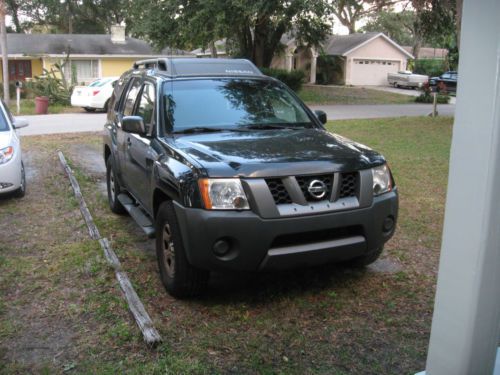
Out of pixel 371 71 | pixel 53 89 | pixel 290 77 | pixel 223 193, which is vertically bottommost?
pixel 53 89

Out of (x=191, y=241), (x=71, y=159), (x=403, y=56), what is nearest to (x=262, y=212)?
(x=191, y=241)

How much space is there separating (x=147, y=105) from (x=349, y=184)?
2.51m

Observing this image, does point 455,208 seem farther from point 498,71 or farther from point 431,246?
point 431,246

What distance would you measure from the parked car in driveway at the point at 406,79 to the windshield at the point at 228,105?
3869 centimetres

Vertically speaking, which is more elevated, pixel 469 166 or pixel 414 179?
pixel 469 166

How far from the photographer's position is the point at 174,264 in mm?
4336

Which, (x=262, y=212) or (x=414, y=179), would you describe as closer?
(x=262, y=212)

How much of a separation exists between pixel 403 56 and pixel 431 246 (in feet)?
155

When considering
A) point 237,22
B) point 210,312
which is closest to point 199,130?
point 210,312

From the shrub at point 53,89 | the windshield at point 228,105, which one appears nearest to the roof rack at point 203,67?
the windshield at point 228,105

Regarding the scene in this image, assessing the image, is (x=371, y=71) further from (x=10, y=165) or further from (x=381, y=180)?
(x=381, y=180)

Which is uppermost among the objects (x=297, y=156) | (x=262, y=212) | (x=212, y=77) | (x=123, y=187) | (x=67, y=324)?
(x=212, y=77)

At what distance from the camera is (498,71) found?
2.25m

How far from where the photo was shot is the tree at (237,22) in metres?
24.0
